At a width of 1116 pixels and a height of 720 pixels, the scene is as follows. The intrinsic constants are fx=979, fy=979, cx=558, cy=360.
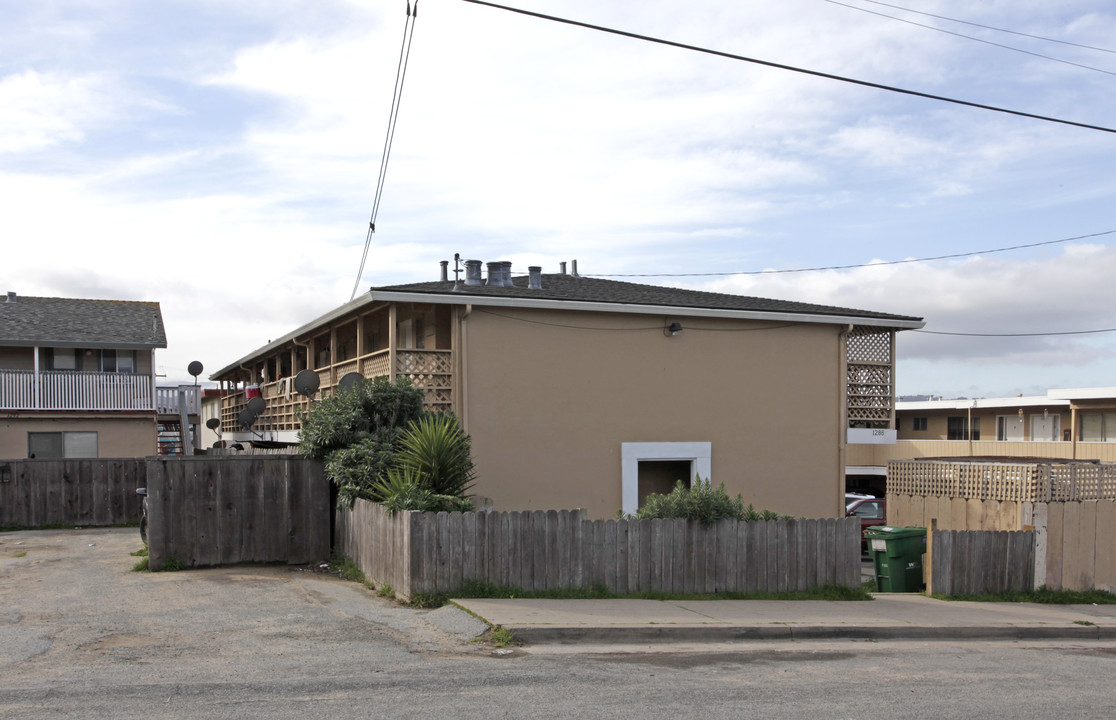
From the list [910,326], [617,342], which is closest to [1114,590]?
[910,326]

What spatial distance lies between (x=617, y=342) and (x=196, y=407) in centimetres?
2181

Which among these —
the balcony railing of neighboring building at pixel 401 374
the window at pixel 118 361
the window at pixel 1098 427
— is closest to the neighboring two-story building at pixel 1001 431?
the window at pixel 1098 427

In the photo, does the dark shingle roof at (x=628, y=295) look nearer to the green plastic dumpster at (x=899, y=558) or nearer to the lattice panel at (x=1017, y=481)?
the lattice panel at (x=1017, y=481)

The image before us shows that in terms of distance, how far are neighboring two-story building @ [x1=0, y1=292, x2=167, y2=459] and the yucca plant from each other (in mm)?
18396

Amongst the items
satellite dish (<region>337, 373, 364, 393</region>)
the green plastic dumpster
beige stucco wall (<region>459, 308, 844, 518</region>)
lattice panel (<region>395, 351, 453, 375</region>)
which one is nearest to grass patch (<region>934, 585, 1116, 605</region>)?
the green plastic dumpster

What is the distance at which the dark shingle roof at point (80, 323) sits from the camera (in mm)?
29266

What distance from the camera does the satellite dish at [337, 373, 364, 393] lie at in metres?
15.2

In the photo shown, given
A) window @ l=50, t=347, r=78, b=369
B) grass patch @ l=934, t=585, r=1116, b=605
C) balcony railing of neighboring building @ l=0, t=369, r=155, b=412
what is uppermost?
window @ l=50, t=347, r=78, b=369

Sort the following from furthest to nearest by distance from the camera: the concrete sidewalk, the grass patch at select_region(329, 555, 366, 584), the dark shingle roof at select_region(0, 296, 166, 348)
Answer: the dark shingle roof at select_region(0, 296, 166, 348)
the grass patch at select_region(329, 555, 366, 584)
the concrete sidewalk

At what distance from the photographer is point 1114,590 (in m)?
15.7

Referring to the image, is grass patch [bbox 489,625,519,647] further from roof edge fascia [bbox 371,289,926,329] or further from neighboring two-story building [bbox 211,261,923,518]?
roof edge fascia [bbox 371,289,926,329]

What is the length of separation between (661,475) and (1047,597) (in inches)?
274

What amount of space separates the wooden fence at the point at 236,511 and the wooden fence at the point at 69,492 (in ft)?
30.3

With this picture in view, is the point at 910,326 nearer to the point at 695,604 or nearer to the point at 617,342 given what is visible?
the point at 617,342
